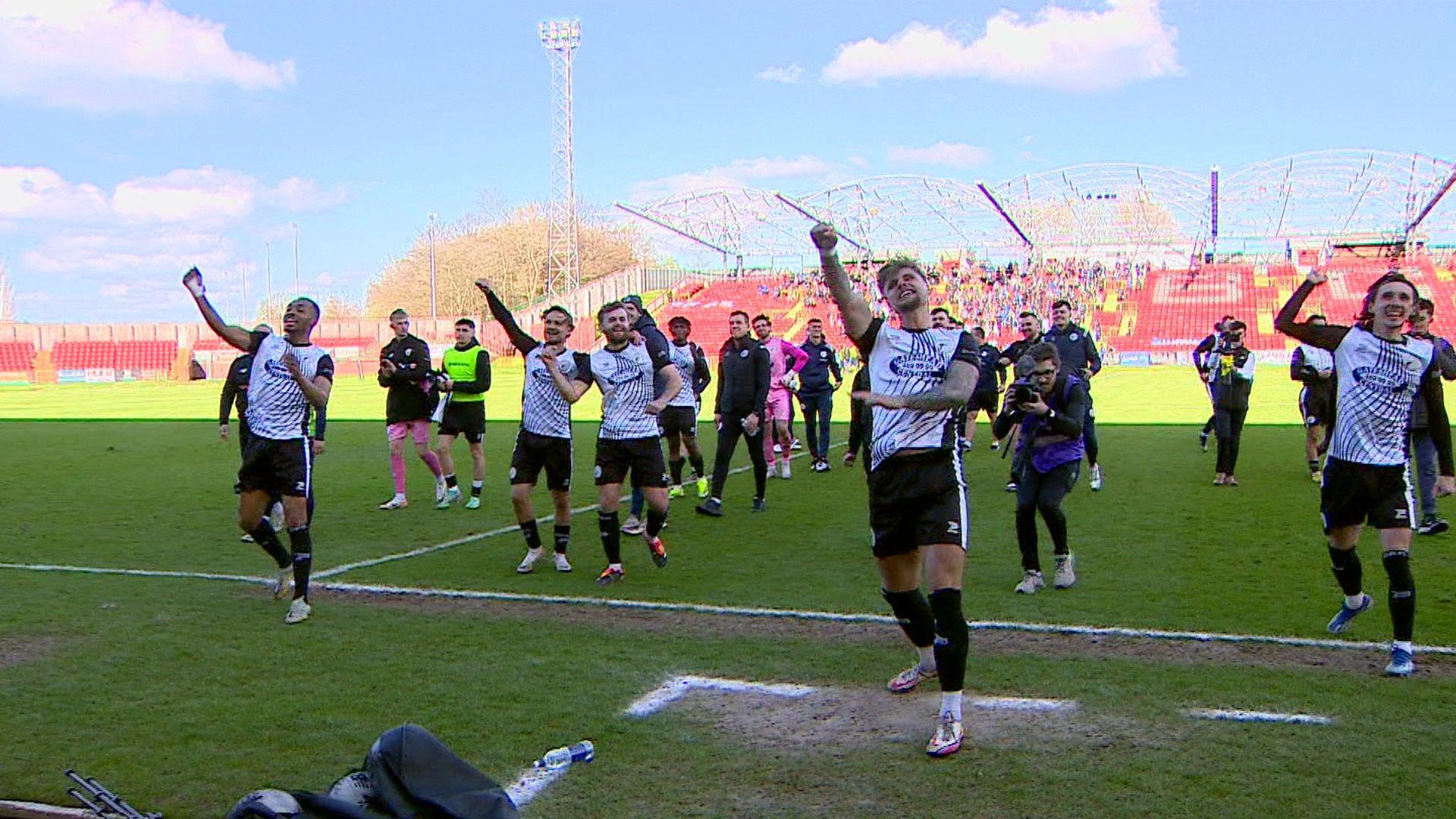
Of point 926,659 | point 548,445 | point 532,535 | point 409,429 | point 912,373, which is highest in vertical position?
point 912,373

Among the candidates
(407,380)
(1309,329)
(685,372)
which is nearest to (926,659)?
(1309,329)

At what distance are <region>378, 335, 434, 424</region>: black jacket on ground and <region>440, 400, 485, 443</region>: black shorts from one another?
0.31 meters

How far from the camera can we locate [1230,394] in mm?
14023

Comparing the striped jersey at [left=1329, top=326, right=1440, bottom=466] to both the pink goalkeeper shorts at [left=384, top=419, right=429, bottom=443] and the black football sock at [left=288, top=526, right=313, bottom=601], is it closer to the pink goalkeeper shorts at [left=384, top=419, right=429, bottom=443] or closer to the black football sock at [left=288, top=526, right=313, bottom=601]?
the black football sock at [left=288, top=526, right=313, bottom=601]

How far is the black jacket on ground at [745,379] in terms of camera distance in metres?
12.6

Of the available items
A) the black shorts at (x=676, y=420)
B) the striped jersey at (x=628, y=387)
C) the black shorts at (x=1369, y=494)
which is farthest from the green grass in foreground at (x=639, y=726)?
the black shorts at (x=676, y=420)

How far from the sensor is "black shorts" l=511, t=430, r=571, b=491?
30.9ft

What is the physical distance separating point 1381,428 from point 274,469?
6.63m

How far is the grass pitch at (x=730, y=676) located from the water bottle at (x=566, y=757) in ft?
0.48

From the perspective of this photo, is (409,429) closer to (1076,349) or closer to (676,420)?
(676,420)

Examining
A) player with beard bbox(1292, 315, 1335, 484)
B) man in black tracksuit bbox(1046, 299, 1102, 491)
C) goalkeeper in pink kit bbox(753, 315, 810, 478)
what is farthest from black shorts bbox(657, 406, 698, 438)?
player with beard bbox(1292, 315, 1335, 484)

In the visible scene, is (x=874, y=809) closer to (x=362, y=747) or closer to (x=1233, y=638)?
(x=362, y=747)

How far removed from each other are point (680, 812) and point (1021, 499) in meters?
4.54

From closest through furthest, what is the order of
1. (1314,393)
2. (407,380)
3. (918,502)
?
(918,502) < (407,380) < (1314,393)
